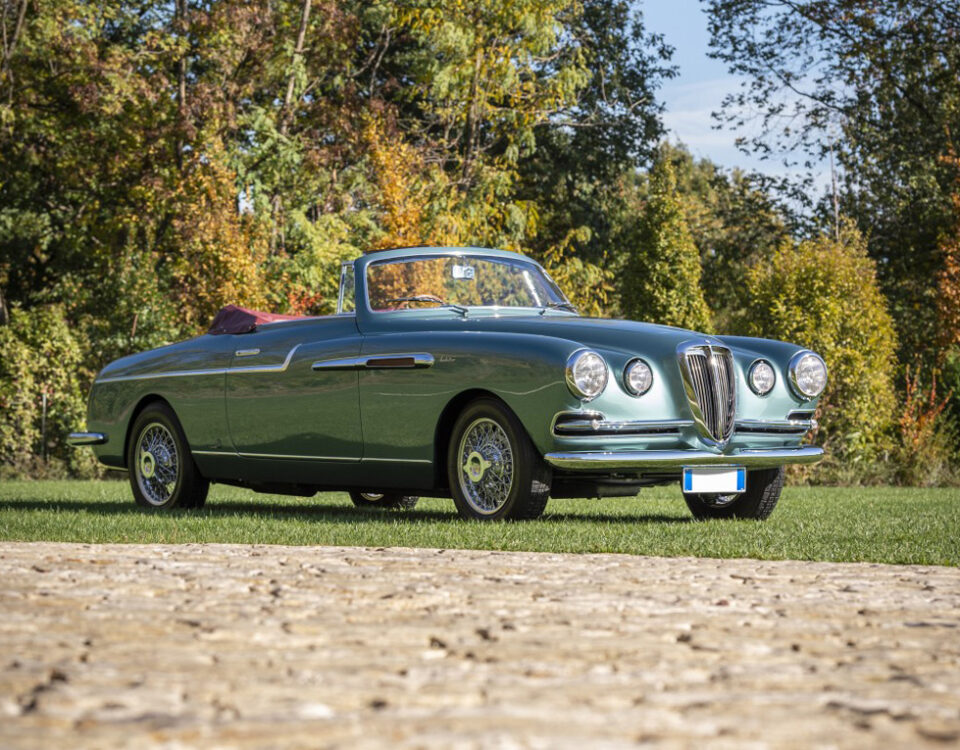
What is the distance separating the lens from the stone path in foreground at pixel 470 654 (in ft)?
10.4

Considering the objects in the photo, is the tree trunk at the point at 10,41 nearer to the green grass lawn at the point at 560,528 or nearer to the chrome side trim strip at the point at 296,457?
the green grass lawn at the point at 560,528

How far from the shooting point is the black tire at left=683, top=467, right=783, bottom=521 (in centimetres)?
978

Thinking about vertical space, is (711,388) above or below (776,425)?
above

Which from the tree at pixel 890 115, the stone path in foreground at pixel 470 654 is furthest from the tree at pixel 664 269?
the stone path in foreground at pixel 470 654

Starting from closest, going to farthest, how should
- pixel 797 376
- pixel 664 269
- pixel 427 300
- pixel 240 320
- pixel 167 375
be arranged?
pixel 797 376
pixel 427 300
pixel 240 320
pixel 167 375
pixel 664 269

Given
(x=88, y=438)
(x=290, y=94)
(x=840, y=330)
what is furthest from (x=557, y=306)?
(x=290, y=94)

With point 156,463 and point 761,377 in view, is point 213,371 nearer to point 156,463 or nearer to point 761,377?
point 156,463

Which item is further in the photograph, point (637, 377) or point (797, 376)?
point (797, 376)

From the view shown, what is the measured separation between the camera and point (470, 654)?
4082 millimetres

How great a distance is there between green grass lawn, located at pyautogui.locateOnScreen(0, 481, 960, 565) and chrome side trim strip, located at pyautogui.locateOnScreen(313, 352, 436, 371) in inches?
38.0

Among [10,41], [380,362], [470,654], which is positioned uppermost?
[10,41]

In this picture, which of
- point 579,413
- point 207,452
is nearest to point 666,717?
point 579,413

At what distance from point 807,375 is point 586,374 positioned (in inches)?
75.6

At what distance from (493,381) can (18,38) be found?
18.9m
